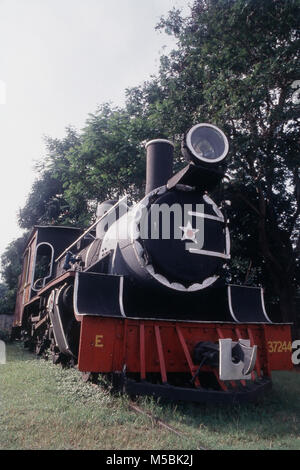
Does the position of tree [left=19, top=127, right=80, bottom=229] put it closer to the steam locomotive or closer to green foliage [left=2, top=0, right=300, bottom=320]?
green foliage [left=2, top=0, right=300, bottom=320]

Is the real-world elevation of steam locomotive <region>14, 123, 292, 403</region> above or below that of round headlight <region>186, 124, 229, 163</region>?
below

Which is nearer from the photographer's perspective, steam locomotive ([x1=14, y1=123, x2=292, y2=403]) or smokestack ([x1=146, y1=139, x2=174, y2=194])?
steam locomotive ([x1=14, y1=123, x2=292, y2=403])

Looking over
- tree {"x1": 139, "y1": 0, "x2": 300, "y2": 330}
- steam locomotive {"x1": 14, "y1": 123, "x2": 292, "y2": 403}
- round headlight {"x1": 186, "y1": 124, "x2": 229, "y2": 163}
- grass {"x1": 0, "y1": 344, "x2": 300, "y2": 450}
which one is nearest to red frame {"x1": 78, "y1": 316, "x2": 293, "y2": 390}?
steam locomotive {"x1": 14, "y1": 123, "x2": 292, "y2": 403}

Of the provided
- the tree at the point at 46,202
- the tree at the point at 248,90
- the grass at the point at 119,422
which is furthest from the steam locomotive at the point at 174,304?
the tree at the point at 46,202

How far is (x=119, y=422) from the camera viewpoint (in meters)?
3.56

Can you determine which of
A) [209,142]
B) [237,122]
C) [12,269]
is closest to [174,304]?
[209,142]

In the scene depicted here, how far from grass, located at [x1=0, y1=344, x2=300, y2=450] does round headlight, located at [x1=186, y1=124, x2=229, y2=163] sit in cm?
287

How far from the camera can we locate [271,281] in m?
13.2

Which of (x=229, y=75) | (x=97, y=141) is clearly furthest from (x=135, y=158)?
(x=229, y=75)

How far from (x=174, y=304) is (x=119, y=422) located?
5.86 ft

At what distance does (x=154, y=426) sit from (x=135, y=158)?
32.2 ft

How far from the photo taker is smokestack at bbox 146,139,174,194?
17.3 ft

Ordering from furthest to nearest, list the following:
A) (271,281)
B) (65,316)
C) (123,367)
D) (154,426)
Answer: (271,281) < (65,316) < (123,367) < (154,426)

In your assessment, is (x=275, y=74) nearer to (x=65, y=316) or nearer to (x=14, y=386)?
(x=65, y=316)
